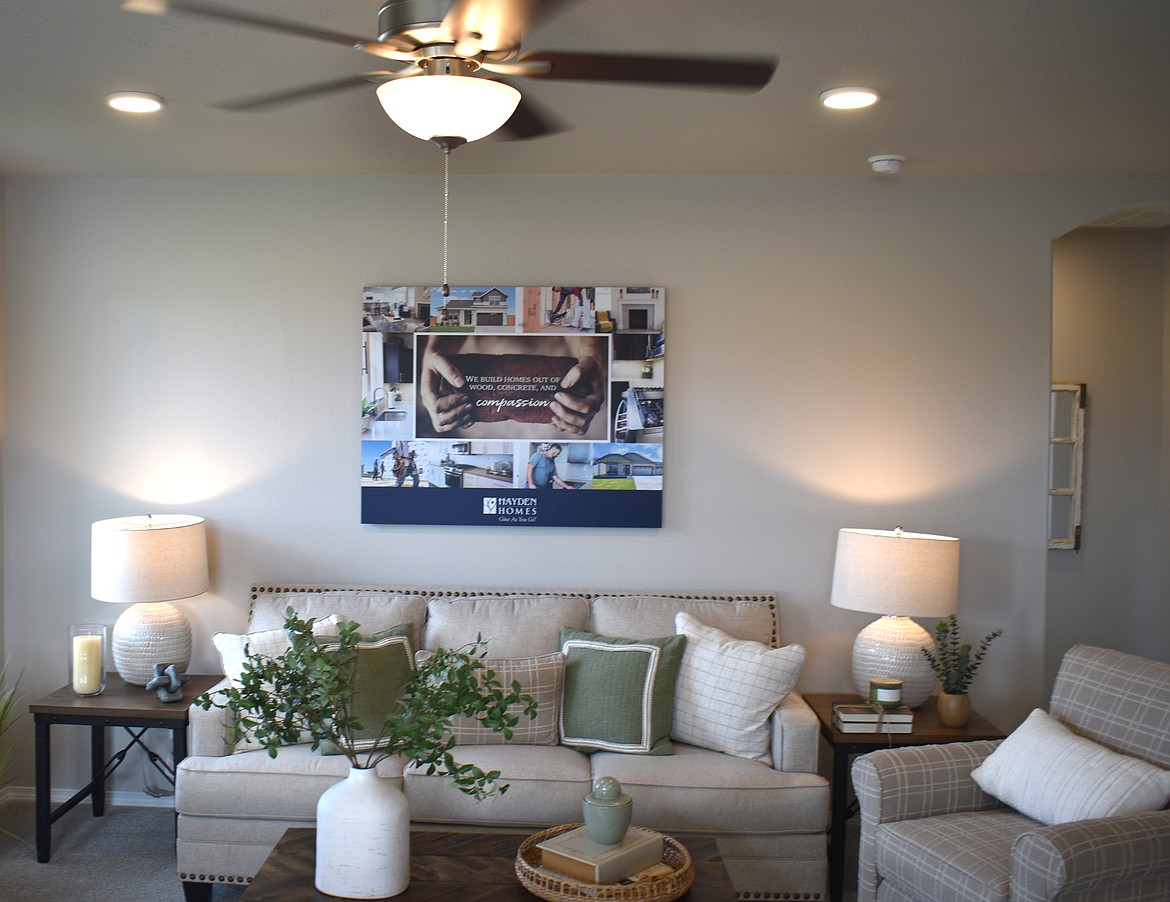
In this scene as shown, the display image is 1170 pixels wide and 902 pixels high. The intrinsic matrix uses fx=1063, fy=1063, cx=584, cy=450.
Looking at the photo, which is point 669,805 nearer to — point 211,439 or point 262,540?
point 262,540

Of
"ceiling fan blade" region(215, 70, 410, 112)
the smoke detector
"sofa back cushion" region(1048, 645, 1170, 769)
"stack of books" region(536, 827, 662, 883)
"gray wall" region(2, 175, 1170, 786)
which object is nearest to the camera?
"ceiling fan blade" region(215, 70, 410, 112)

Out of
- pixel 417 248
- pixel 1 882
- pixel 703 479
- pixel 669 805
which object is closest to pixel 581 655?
pixel 669 805

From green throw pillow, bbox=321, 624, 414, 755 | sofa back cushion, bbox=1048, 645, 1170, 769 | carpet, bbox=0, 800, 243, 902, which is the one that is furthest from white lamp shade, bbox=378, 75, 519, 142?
carpet, bbox=0, 800, 243, 902

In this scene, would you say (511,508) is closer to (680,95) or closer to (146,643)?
(146,643)

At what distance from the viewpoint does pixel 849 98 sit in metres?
3.09

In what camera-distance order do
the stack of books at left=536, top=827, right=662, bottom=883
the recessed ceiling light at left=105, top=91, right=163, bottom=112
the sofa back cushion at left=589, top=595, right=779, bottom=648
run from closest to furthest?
the stack of books at left=536, top=827, right=662, bottom=883
the recessed ceiling light at left=105, top=91, right=163, bottom=112
the sofa back cushion at left=589, top=595, right=779, bottom=648

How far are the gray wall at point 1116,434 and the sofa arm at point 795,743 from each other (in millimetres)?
2271

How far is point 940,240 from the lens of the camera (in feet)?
13.7

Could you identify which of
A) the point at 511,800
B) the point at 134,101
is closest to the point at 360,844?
the point at 511,800

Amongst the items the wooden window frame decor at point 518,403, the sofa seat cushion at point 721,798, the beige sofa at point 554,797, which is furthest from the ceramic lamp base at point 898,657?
the wooden window frame decor at point 518,403

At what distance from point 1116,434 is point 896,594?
2116mm

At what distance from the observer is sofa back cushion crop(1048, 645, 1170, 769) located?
9.80ft

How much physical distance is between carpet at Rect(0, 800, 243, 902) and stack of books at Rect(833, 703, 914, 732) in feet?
6.93

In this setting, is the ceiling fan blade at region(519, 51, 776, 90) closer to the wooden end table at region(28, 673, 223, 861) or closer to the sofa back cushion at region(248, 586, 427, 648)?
the sofa back cushion at region(248, 586, 427, 648)
